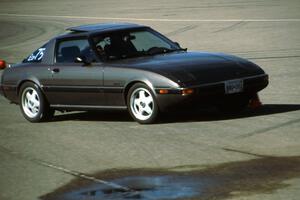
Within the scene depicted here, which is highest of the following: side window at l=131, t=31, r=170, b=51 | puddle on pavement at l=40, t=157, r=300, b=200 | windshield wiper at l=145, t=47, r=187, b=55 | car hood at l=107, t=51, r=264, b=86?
side window at l=131, t=31, r=170, b=51

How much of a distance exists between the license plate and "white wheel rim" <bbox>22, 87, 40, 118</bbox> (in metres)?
2.92

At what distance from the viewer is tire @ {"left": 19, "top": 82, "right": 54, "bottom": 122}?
12.3 meters

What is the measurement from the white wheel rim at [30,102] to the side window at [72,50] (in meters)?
0.62

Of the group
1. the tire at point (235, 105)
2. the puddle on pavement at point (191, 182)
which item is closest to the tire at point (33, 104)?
the tire at point (235, 105)

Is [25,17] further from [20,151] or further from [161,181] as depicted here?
[161,181]

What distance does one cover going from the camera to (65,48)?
12.2 meters

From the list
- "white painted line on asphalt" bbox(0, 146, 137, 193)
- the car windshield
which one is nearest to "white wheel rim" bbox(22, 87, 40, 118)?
the car windshield

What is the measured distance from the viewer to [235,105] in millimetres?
11445

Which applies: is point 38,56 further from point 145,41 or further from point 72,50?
point 145,41

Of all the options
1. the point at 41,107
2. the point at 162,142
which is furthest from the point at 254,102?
the point at 41,107

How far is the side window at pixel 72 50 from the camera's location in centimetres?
1179

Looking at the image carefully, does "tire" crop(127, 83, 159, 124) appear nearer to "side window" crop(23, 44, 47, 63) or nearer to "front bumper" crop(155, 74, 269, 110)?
"front bumper" crop(155, 74, 269, 110)

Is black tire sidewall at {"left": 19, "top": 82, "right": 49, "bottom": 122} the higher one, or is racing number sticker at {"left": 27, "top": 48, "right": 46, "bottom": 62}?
racing number sticker at {"left": 27, "top": 48, "right": 46, "bottom": 62}

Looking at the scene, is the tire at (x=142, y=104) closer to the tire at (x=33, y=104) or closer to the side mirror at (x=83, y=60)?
the side mirror at (x=83, y=60)
